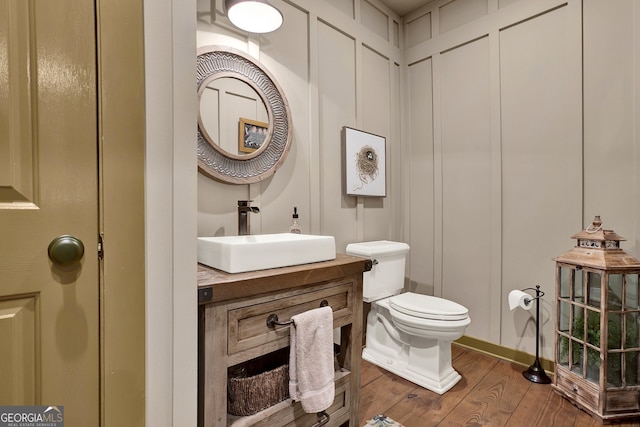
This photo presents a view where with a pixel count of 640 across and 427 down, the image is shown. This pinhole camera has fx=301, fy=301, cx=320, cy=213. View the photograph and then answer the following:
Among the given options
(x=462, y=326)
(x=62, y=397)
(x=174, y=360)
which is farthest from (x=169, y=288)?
(x=462, y=326)

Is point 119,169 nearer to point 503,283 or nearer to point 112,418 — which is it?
point 112,418

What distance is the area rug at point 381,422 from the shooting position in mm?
1534

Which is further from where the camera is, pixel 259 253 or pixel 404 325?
pixel 404 325

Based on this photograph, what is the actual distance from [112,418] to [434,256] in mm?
2356

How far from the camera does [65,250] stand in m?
0.69

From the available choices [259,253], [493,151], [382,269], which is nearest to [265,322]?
[259,253]

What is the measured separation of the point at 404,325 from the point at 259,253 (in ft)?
3.93

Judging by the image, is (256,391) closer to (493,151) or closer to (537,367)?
(537,367)

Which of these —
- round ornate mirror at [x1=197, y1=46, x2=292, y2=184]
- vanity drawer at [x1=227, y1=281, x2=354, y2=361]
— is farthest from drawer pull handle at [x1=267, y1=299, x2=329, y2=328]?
round ornate mirror at [x1=197, y1=46, x2=292, y2=184]

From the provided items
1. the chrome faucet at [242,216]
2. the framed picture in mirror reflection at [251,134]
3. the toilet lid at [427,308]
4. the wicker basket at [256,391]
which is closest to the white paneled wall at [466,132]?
the chrome faucet at [242,216]

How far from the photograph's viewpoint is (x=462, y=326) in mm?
1789

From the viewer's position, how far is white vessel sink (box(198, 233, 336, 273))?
1.10m

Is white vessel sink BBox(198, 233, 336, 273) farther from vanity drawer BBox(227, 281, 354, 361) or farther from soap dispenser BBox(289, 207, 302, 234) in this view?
soap dispenser BBox(289, 207, 302, 234)

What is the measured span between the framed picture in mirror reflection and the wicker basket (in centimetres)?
111
